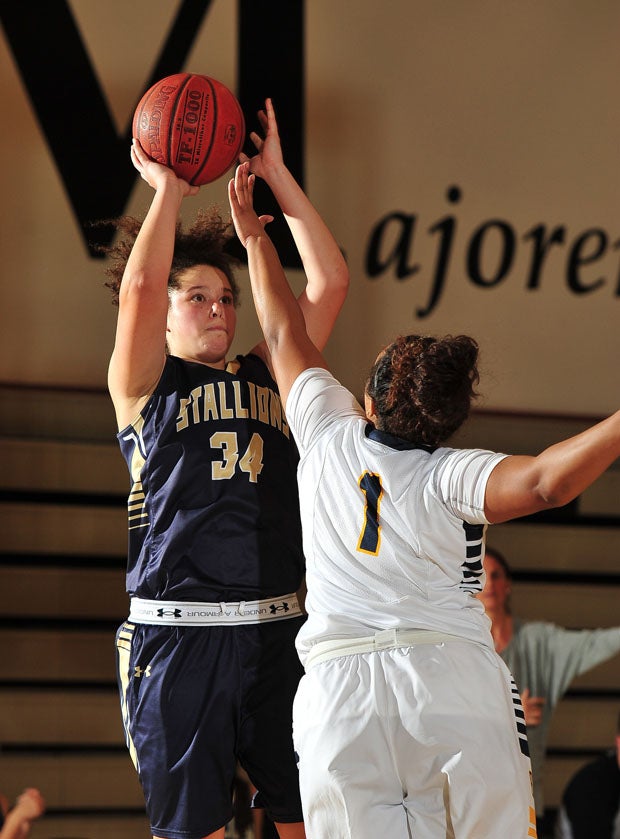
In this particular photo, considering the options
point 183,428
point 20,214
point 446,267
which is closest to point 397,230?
point 446,267

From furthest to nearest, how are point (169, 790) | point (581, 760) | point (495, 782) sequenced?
1. point (581, 760)
2. point (169, 790)
3. point (495, 782)

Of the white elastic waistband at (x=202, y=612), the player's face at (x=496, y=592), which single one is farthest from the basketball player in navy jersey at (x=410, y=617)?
the player's face at (x=496, y=592)

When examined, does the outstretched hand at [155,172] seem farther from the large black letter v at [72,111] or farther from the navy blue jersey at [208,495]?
the large black letter v at [72,111]

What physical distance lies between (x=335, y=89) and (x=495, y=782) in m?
5.05

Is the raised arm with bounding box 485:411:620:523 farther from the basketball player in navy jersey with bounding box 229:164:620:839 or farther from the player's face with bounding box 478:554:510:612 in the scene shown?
the player's face with bounding box 478:554:510:612

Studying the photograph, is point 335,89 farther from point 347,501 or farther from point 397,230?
point 347,501

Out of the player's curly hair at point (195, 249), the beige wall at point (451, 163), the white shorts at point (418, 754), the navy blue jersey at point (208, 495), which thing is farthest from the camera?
the beige wall at point (451, 163)

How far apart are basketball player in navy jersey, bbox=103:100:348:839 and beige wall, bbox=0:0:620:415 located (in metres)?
3.29

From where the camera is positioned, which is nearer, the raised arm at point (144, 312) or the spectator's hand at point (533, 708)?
the raised arm at point (144, 312)

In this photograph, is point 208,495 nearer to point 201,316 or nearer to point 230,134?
point 201,316

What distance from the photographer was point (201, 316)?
310 centimetres

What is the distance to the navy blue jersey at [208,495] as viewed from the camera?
288 cm

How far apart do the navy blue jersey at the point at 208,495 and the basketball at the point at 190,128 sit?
1.93 ft

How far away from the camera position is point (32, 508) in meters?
6.29
